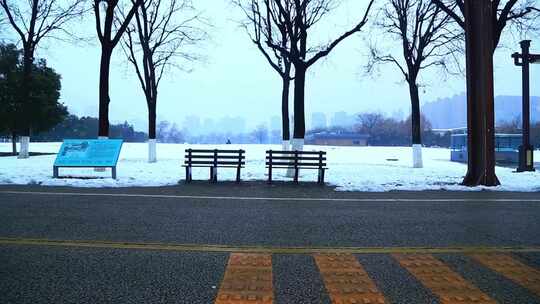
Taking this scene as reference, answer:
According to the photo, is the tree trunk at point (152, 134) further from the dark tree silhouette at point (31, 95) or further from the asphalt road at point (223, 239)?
the asphalt road at point (223, 239)

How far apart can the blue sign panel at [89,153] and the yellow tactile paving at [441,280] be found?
11827 millimetres

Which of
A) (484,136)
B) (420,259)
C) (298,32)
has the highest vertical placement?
(298,32)

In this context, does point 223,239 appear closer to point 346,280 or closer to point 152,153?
point 346,280

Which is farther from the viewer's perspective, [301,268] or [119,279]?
[301,268]

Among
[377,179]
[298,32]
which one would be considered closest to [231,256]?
[377,179]

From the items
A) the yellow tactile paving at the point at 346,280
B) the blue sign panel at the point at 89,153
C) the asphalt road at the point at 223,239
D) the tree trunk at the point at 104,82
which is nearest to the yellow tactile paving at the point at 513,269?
the asphalt road at the point at 223,239

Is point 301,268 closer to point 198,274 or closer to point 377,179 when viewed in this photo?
point 198,274

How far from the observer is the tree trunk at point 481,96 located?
48.7 feet

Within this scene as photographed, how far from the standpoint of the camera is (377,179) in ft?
52.2

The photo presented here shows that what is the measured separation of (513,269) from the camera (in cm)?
522

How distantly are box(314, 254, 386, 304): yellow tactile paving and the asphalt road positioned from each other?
0.09m

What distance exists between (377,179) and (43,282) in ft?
42.0

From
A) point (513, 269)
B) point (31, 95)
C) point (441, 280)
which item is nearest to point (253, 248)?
point (441, 280)

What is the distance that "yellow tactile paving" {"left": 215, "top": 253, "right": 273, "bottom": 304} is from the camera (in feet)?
13.8
